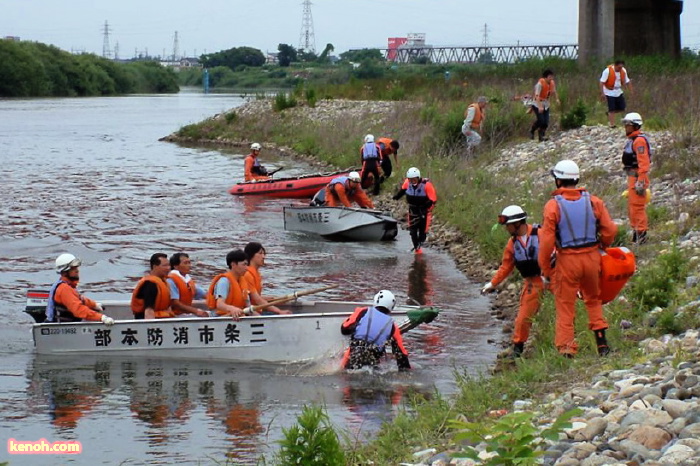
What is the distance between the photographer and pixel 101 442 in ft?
35.4

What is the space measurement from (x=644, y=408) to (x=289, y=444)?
2651 millimetres

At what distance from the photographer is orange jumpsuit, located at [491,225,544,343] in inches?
465

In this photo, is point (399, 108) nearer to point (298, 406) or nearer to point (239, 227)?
point (239, 227)

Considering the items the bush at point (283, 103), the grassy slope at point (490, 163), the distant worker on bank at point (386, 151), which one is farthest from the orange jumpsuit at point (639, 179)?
the bush at point (283, 103)

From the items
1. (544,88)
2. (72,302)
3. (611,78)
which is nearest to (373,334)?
(72,302)

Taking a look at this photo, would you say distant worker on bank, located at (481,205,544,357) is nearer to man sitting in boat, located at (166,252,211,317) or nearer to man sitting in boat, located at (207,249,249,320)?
man sitting in boat, located at (207,249,249,320)

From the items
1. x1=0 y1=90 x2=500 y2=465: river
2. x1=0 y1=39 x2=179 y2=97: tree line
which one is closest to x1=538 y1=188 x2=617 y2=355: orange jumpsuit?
x1=0 y1=90 x2=500 y2=465: river

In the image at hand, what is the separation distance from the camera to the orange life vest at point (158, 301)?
14.0m

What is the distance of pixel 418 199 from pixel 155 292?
7.28 m

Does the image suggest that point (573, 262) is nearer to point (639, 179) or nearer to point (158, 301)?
point (639, 179)

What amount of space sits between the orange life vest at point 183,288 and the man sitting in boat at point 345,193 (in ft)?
29.3

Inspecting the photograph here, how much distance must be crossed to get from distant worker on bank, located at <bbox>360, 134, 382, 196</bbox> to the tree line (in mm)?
80050

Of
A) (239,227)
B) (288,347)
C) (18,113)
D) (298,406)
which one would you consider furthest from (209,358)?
(18,113)

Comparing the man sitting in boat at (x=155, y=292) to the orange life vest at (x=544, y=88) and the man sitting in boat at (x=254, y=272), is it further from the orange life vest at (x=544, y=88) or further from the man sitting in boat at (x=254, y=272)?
the orange life vest at (x=544, y=88)
